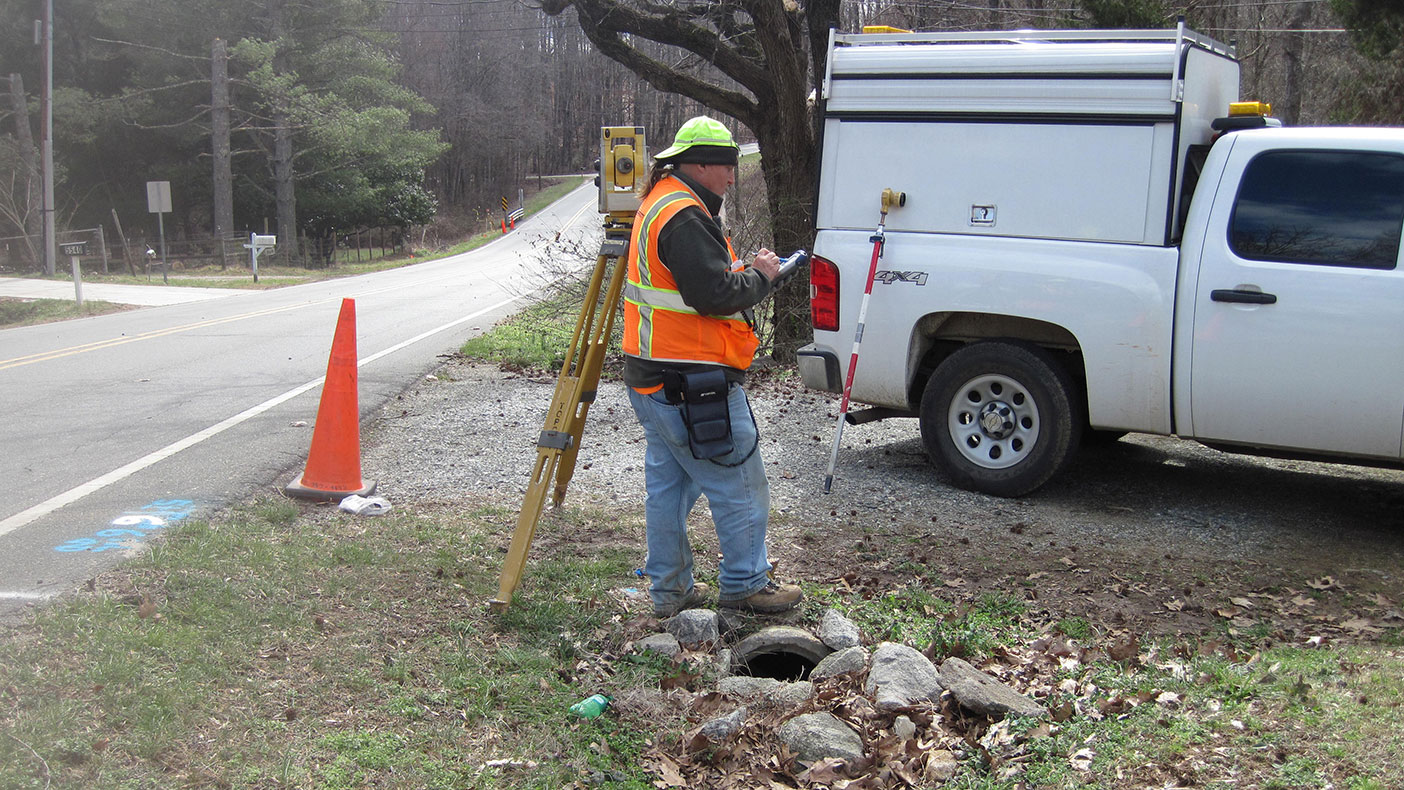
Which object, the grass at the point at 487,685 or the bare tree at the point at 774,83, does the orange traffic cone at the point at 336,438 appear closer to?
the grass at the point at 487,685

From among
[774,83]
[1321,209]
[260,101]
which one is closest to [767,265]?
[1321,209]

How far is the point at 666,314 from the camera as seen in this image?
171 inches

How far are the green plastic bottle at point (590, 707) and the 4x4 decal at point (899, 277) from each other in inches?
144

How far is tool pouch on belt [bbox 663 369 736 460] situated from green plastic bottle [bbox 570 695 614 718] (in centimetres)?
98

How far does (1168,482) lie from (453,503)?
452 centimetres

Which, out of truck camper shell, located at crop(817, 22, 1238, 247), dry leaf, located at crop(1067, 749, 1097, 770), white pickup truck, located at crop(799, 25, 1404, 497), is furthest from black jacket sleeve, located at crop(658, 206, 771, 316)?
truck camper shell, located at crop(817, 22, 1238, 247)

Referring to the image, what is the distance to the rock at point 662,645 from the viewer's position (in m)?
4.35

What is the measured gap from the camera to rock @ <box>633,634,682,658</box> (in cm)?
435

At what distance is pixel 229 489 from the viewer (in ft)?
21.4

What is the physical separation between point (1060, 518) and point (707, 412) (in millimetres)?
2981

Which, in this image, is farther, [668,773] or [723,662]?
[723,662]

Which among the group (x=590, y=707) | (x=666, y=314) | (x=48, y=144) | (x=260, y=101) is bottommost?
(x=590, y=707)

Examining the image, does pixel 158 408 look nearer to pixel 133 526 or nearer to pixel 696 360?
pixel 133 526

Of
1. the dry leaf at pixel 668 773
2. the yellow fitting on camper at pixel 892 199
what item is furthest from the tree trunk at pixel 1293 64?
the dry leaf at pixel 668 773
